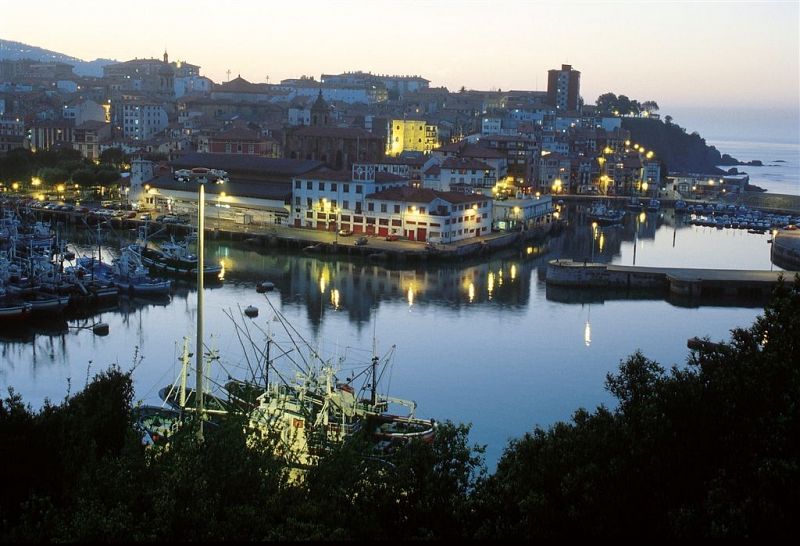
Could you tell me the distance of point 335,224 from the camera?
45.5 feet

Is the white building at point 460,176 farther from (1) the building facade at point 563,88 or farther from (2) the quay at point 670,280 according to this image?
(1) the building facade at point 563,88

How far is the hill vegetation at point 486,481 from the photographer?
8.86 feet

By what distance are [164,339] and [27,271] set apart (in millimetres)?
2316

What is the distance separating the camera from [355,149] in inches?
735

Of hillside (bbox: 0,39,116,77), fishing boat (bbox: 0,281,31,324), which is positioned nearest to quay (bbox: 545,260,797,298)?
fishing boat (bbox: 0,281,31,324)

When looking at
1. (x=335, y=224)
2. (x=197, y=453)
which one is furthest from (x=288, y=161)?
(x=197, y=453)

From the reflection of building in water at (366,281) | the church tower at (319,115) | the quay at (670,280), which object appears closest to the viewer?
the reflection of building in water at (366,281)

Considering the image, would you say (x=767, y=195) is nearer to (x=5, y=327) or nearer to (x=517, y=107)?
(x=517, y=107)

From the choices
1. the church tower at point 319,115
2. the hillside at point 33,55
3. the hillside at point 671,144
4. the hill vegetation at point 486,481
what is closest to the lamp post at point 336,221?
the church tower at point 319,115

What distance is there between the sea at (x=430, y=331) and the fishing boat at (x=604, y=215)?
4447mm

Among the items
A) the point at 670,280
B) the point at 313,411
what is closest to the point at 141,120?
the point at 670,280

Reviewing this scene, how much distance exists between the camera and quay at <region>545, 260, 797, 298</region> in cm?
1046

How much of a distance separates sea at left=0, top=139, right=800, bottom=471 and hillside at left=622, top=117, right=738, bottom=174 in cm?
2043

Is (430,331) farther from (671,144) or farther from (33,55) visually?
(33,55)
